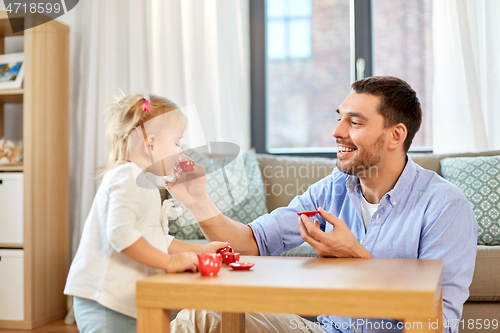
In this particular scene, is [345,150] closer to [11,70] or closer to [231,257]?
[231,257]

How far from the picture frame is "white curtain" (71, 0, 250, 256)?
0.46 metres

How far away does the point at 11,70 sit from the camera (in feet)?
7.84

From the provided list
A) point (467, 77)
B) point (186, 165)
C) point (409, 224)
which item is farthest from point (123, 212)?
point (467, 77)

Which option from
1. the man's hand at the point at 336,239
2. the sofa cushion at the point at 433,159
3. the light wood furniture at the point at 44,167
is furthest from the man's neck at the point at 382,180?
the light wood furniture at the point at 44,167

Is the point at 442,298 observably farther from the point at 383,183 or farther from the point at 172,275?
→ the point at 172,275

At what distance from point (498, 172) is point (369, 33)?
1.22 m

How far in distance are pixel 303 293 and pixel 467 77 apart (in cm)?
229

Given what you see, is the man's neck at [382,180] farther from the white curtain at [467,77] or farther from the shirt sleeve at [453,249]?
the white curtain at [467,77]

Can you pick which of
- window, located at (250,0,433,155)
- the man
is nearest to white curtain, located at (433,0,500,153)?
window, located at (250,0,433,155)

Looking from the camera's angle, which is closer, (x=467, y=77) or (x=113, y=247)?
(x=113, y=247)

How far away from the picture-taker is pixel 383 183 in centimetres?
128

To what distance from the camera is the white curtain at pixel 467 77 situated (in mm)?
2525

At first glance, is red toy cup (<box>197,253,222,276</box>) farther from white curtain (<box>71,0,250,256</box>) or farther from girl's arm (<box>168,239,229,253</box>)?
white curtain (<box>71,0,250,256</box>)

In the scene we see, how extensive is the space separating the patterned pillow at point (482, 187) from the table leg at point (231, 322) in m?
1.41
